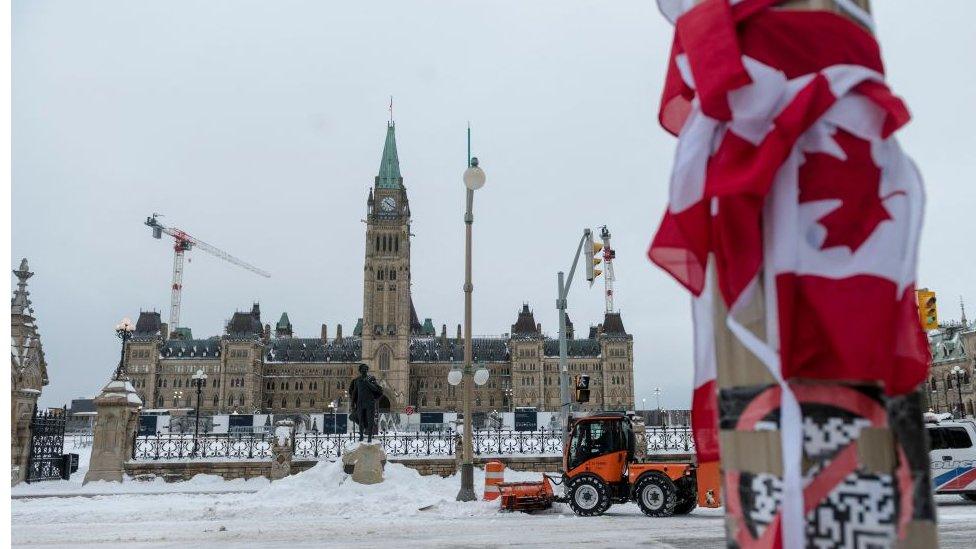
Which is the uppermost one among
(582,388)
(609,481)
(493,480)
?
(582,388)

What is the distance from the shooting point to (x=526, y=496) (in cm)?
1570

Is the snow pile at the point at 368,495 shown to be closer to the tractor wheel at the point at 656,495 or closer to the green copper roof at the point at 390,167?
the tractor wheel at the point at 656,495

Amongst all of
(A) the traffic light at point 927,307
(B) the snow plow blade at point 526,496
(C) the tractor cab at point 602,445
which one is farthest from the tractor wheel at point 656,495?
(A) the traffic light at point 927,307

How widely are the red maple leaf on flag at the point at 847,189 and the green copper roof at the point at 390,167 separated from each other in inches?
5750

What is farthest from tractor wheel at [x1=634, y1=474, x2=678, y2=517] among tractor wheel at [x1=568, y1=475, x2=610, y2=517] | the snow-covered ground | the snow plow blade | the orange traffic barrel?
the orange traffic barrel

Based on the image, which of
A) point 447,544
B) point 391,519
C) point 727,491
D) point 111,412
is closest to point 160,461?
point 111,412

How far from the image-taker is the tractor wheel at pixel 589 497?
15.2 m

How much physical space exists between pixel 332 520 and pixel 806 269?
46.6ft

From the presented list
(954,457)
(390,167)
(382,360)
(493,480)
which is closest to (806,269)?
(493,480)

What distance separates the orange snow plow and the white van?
20.2 feet

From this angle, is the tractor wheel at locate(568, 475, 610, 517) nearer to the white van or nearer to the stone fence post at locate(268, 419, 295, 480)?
the white van

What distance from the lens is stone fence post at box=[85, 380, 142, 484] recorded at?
22797mm

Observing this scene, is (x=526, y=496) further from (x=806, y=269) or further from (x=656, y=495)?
(x=806, y=269)

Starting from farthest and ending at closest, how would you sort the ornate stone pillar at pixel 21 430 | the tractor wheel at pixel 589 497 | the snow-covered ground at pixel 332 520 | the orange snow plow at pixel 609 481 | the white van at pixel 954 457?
the ornate stone pillar at pixel 21 430
the white van at pixel 954 457
the tractor wheel at pixel 589 497
the orange snow plow at pixel 609 481
the snow-covered ground at pixel 332 520
